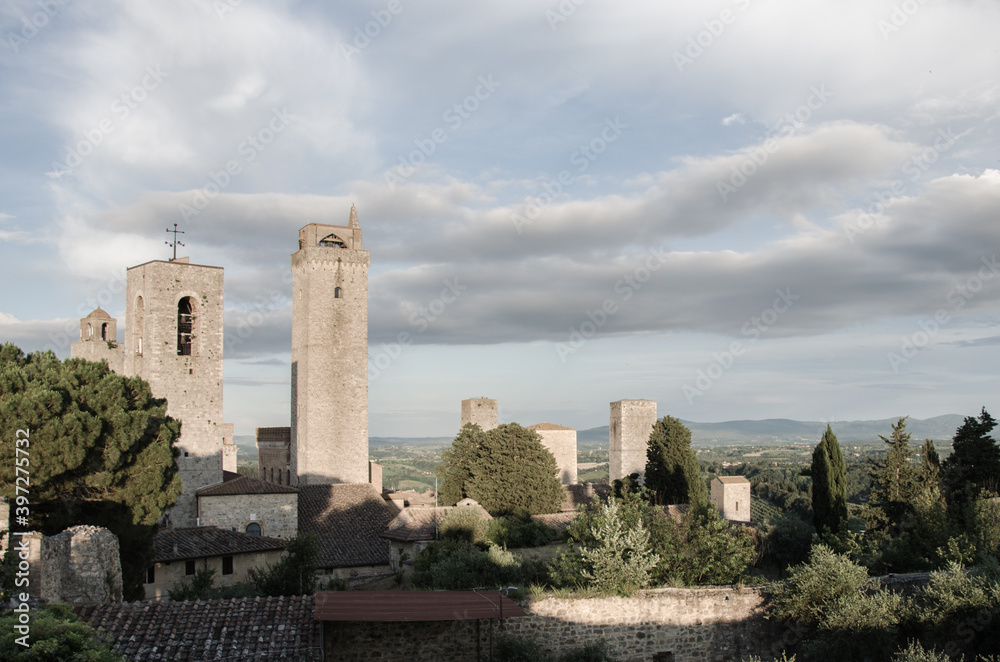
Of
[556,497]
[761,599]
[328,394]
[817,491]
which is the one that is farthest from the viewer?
[328,394]

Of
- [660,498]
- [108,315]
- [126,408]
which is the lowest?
[660,498]

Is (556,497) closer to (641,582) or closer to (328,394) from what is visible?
(328,394)

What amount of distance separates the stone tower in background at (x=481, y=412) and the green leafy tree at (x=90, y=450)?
27310 mm

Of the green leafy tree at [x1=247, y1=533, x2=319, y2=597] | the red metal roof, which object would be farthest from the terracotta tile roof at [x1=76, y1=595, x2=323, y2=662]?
the green leafy tree at [x1=247, y1=533, x2=319, y2=597]

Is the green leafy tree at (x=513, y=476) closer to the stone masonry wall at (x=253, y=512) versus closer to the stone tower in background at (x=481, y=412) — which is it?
the stone masonry wall at (x=253, y=512)

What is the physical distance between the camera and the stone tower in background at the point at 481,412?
4722 cm

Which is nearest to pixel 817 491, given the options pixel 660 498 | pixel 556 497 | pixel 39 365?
pixel 660 498

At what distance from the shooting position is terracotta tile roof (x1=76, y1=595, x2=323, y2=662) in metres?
10.5

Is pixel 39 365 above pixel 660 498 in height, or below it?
above

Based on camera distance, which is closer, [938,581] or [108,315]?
[938,581]

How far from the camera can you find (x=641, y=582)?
14.7 metres

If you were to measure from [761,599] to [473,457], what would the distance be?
23.1 m

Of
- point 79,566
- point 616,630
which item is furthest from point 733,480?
point 79,566

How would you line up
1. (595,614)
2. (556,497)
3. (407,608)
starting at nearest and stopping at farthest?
(407,608) → (595,614) → (556,497)
